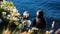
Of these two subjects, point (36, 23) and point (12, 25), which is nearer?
point (12, 25)

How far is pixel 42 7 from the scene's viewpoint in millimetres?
12000

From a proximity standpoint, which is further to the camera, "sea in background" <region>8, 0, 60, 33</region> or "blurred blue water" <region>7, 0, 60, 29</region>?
"blurred blue water" <region>7, 0, 60, 29</region>

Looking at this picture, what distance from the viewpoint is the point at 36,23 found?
7.56 m

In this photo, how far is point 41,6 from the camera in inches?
481

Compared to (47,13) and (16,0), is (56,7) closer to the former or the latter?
(47,13)

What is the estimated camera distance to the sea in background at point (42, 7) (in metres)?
11.3

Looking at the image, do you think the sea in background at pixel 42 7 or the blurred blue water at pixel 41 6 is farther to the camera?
the blurred blue water at pixel 41 6

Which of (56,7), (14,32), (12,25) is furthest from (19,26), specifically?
(56,7)

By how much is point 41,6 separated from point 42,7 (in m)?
0.22

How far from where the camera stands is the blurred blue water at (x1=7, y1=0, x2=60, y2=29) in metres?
11.4

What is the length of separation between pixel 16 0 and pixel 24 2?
1.75 feet

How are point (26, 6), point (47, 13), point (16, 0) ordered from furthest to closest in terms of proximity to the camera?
point (16, 0) → point (26, 6) → point (47, 13)

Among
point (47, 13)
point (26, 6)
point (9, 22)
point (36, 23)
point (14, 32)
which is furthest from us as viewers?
point (26, 6)

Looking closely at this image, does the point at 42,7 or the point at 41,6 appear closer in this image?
the point at 42,7
